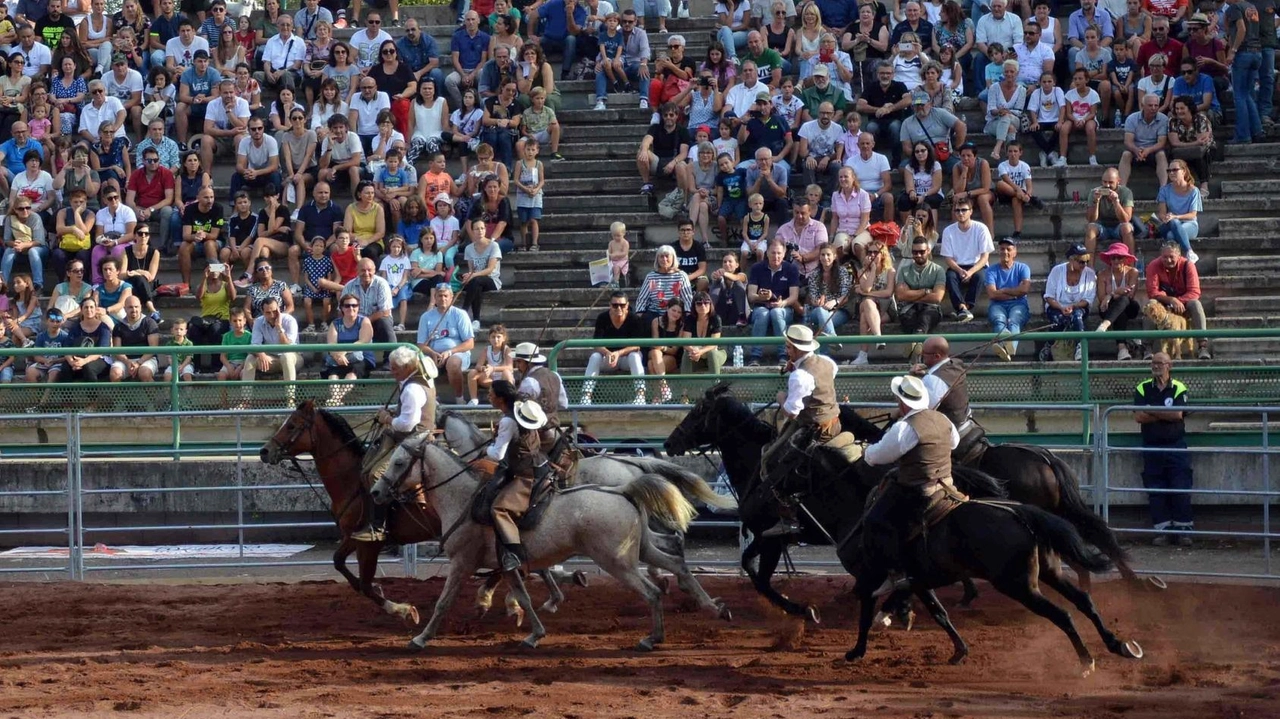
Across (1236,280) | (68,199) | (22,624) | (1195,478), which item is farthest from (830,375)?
(68,199)

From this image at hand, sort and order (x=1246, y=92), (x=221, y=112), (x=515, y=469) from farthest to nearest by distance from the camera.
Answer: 1. (x=221, y=112)
2. (x=1246, y=92)
3. (x=515, y=469)

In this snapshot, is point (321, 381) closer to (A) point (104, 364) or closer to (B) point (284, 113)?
(A) point (104, 364)

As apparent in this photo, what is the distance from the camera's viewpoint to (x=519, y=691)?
415 inches

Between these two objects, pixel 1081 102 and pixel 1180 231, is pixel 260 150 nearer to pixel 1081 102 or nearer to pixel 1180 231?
pixel 1081 102

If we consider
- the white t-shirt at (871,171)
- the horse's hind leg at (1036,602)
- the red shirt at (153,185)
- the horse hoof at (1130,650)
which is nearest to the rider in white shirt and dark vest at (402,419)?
the horse's hind leg at (1036,602)

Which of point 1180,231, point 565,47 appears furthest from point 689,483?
point 565,47

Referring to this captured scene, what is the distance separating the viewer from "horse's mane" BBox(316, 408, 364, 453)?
13.2m

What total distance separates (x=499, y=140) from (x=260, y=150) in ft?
10.6

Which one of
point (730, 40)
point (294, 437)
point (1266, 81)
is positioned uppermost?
point (730, 40)

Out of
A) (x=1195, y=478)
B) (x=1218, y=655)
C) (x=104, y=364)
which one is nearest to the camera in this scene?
(x=1218, y=655)

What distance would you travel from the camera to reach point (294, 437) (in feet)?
42.8

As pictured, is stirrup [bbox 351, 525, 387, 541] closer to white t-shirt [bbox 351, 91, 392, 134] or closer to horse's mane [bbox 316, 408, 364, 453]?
horse's mane [bbox 316, 408, 364, 453]

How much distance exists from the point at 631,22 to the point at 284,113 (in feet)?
16.5

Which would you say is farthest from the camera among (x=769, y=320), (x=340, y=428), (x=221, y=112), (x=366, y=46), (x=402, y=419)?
(x=366, y=46)
